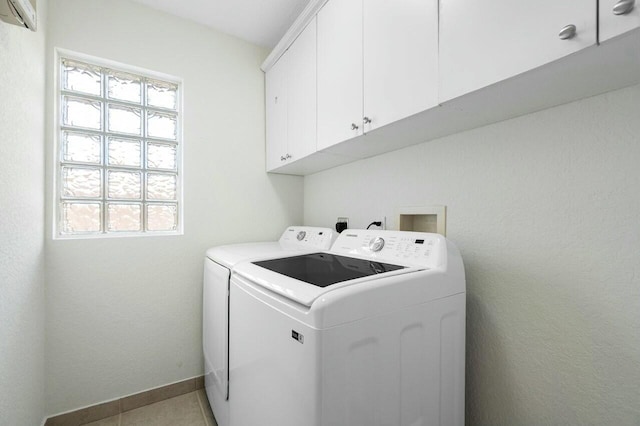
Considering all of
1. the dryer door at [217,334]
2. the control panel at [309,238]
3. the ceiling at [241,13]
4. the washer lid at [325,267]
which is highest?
the ceiling at [241,13]

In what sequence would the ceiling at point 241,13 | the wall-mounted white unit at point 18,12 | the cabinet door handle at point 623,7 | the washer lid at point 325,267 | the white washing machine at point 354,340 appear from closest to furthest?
the cabinet door handle at point 623,7 → the white washing machine at point 354,340 → the wall-mounted white unit at point 18,12 → the washer lid at point 325,267 → the ceiling at point 241,13

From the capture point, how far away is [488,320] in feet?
3.59

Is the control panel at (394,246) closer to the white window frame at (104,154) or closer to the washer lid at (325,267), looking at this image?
the washer lid at (325,267)

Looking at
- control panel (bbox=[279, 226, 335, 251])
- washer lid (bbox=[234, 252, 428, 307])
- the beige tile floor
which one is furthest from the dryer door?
control panel (bbox=[279, 226, 335, 251])

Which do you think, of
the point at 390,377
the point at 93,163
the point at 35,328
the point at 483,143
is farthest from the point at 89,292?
the point at 483,143

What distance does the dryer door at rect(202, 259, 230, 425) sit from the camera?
1.27 metres

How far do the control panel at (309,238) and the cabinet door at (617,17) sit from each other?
1252 mm

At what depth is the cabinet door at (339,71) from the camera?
1208 millimetres

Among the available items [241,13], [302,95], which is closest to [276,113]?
[302,95]

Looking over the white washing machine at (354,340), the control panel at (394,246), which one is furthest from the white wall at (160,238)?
the control panel at (394,246)

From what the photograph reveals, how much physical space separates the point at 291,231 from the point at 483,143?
4.36ft

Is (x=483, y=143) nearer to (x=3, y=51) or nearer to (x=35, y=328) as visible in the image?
(x=3, y=51)

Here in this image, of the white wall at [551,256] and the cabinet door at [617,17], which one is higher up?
the cabinet door at [617,17]

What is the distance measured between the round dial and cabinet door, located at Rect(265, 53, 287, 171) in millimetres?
941
